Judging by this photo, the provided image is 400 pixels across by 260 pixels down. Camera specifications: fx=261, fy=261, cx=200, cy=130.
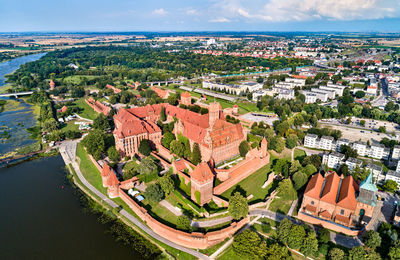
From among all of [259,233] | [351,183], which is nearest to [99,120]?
[259,233]

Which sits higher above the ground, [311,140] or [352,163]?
[352,163]

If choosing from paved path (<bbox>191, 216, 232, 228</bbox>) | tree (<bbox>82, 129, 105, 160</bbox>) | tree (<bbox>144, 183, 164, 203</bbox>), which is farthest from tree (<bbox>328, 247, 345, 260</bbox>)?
tree (<bbox>82, 129, 105, 160</bbox>)

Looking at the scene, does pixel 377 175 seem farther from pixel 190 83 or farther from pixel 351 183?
pixel 190 83

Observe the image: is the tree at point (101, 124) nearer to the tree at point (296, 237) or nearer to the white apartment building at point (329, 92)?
the tree at point (296, 237)

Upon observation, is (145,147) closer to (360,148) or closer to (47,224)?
(47,224)

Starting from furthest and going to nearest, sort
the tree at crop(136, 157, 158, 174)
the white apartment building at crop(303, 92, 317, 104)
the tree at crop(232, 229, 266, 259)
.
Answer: the white apartment building at crop(303, 92, 317, 104), the tree at crop(136, 157, 158, 174), the tree at crop(232, 229, 266, 259)

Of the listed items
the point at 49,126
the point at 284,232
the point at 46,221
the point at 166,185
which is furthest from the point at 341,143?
the point at 49,126

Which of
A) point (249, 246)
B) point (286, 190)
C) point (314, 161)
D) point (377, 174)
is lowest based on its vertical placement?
point (249, 246)

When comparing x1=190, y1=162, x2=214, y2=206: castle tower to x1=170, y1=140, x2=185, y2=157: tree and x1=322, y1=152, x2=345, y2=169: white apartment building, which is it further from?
x1=322, y1=152, x2=345, y2=169: white apartment building
